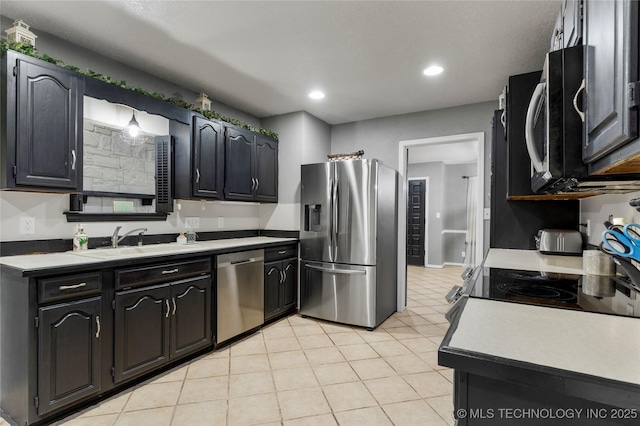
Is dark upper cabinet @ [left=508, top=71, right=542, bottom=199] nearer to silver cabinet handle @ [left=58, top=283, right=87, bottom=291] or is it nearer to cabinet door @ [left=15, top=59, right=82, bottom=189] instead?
silver cabinet handle @ [left=58, top=283, right=87, bottom=291]

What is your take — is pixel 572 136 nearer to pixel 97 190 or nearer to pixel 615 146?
pixel 615 146

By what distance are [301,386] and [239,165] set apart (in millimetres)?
2246

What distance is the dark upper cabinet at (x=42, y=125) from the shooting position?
6.24 ft

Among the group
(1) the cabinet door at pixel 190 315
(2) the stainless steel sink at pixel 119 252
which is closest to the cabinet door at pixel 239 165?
(2) the stainless steel sink at pixel 119 252

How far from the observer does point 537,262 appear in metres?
1.95

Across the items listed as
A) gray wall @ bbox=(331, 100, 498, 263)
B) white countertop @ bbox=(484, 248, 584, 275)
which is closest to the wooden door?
gray wall @ bbox=(331, 100, 498, 263)

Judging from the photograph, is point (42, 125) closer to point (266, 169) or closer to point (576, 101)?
point (266, 169)

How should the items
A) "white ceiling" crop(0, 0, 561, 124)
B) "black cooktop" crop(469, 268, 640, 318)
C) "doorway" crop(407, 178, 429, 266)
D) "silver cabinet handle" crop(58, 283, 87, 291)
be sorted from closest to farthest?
"black cooktop" crop(469, 268, 640, 318) → "silver cabinet handle" crop(58, 283, 87, 291) → "white ceiling" crop(0, 0, 561, 124) → "doorway" crop(407, 178, 429, 266)

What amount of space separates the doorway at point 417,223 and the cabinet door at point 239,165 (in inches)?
187

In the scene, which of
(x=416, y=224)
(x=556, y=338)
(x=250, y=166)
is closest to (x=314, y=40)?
(x=250, y=166)

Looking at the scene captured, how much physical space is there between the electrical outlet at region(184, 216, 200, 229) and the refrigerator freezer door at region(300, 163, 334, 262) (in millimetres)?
1155

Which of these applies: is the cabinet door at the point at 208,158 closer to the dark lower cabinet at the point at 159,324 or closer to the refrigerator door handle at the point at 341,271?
the dark lower cabinet at the point at 159,324

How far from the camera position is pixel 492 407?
2.31ft

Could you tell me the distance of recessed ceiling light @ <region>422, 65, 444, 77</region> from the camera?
9.10 ft
